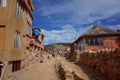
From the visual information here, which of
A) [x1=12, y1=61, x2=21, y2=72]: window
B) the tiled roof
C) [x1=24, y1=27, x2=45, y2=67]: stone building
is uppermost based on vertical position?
the tiled roof

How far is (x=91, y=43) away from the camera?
29688 millimetres

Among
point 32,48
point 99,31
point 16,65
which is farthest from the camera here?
point 99,31

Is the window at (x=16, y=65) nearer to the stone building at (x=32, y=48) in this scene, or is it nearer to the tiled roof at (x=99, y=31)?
the stone building at (x=32, y=48)

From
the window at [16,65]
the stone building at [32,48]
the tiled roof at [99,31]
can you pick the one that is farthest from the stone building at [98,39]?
the window at [16,65]

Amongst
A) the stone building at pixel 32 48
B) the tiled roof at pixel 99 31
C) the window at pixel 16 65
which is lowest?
the window at pixel 16 65

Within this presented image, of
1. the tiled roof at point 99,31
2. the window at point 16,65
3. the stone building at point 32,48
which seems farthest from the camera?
the tiled roof at point 99,31

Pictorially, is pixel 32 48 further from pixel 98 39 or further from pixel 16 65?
pixel 98 39

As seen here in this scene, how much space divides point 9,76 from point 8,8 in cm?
551

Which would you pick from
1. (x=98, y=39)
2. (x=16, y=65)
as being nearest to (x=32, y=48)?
(x=16, y=65)

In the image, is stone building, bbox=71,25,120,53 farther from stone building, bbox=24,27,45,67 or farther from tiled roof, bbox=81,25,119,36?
stone building, bbox=24,27,45,67

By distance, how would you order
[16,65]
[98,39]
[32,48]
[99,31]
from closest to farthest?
[16,65], [32,48], [98,39], [99,31]

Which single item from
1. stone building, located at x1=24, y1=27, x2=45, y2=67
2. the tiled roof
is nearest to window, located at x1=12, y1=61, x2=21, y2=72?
stone building, located at x1=24, y1=27, x2=45, y2=67

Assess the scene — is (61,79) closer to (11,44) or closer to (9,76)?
(9,76)

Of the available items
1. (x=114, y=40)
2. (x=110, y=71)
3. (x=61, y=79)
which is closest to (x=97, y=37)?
→ (x=114, y=40)
